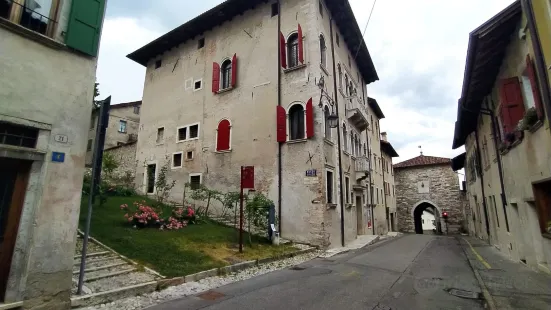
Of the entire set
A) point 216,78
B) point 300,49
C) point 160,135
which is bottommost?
point 160,135

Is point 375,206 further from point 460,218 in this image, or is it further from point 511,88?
point 511,88

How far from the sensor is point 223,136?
16375 mm

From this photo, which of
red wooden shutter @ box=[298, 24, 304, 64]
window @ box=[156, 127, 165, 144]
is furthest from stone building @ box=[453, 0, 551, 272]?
window @ box=[156, 127, 165, 144]

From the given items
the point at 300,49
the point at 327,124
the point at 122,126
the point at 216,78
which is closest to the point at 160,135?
the point at 216,78

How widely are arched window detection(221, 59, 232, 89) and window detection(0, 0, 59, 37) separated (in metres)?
12.2

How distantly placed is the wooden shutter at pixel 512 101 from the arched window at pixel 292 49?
952 cm

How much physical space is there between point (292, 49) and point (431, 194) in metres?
24.1

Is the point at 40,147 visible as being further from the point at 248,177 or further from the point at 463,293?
the point at 463,293

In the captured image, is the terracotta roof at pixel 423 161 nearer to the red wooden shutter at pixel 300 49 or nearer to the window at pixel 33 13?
the red wooden shutter at pixel 300 49

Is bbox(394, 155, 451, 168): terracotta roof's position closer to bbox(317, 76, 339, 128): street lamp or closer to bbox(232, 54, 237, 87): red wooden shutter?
bbox(317, 76, 339, 128): street lamp

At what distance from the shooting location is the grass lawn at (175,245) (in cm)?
734

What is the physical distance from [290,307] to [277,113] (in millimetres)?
10464

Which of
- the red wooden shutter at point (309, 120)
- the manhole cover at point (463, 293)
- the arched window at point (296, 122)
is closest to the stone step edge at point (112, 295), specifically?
the manhole cover at point (463, 293)

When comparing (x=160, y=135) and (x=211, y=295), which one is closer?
(x=211, y=295)
